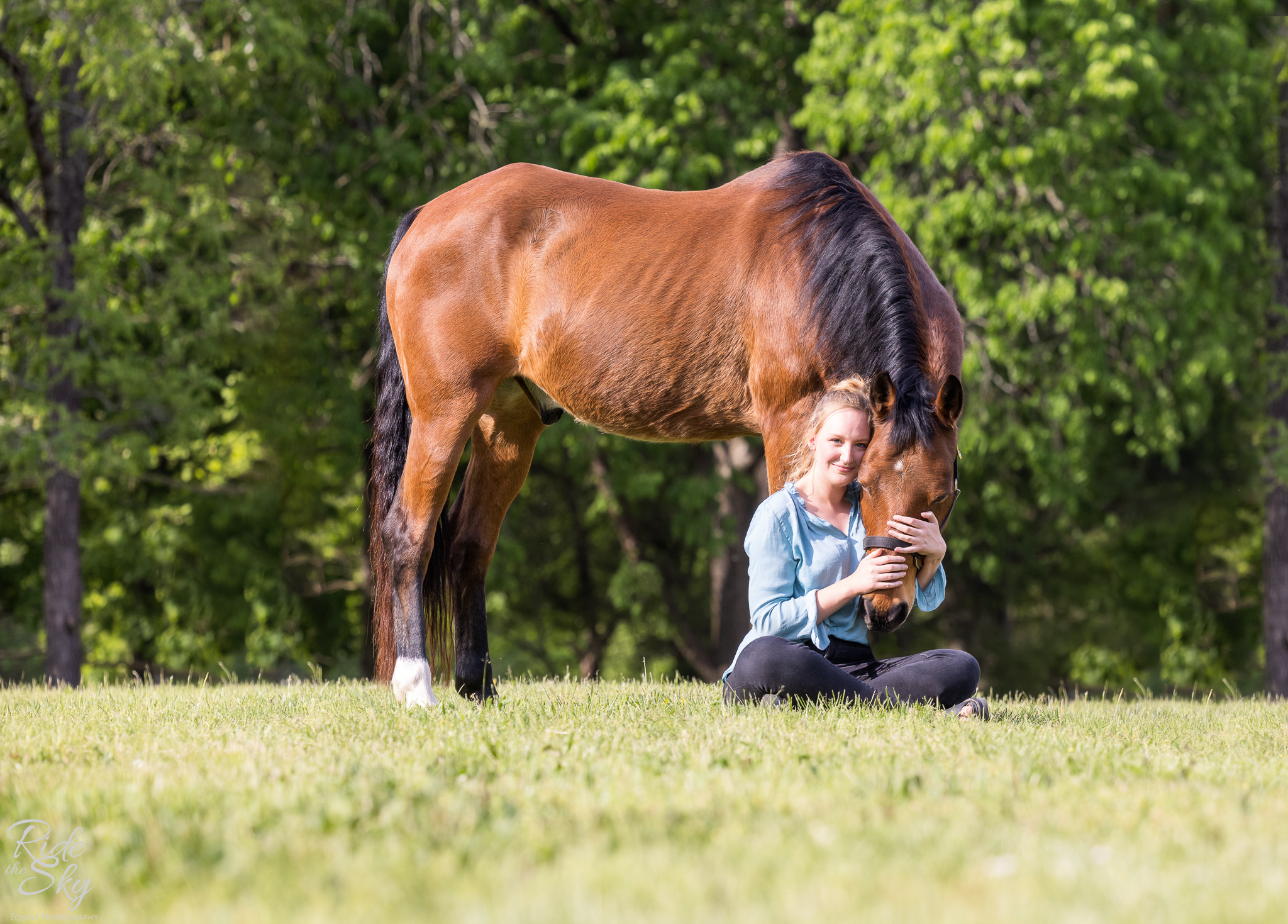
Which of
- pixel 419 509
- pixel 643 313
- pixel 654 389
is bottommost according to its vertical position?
pixel 419 509

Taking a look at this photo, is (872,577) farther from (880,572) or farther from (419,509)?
(419,509)

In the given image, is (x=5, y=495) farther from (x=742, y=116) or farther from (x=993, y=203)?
(x=993, y=203)

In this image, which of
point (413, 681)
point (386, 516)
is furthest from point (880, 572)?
point (386, 516)

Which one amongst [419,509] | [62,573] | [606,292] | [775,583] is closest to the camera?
[775,583]

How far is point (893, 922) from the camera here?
170 cm

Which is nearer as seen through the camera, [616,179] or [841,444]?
[841,444]

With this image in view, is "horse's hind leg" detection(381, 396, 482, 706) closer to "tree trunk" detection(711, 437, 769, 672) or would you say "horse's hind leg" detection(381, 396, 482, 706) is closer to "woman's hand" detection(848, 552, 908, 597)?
"woman's hand" detection(848, 552, 908, 597)

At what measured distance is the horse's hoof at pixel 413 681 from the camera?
4.80 meters

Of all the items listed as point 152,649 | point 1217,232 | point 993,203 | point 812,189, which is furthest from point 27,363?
point 1217,232

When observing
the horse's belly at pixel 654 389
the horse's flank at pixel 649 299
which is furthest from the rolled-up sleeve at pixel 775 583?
the horse's belly at pixel 654 389

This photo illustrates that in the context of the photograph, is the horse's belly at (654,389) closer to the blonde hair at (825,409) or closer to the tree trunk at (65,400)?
the blonde hair at (825,409)

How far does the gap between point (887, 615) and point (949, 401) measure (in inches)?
32.4

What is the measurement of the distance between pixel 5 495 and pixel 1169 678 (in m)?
14.6

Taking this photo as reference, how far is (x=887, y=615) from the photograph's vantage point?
165 inches
